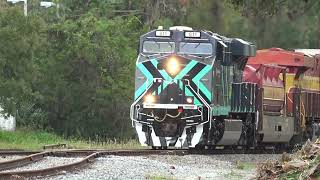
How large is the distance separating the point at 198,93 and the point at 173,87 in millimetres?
698

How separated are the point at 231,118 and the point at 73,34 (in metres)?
15.6

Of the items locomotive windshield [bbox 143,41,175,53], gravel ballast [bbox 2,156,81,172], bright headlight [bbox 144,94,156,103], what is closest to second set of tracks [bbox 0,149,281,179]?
gravel ballast [bbox 2,156,81,172]

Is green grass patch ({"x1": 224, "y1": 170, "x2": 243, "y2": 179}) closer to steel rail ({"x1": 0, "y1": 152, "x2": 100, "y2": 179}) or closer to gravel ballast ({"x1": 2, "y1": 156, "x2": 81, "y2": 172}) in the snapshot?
steel rail ({"x1": 0, "y1": 152, "x2": 100, "y2": 179})

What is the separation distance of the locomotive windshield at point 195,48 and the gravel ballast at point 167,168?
10.3ft

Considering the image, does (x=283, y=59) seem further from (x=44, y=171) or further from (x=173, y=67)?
(x=44, y=171)

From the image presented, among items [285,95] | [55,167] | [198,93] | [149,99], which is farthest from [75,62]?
[55,167]

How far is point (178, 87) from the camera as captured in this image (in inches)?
777

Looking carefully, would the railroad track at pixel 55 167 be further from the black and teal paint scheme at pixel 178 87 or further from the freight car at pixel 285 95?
the freight car at pixel 285 95

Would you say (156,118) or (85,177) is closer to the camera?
(85,177)

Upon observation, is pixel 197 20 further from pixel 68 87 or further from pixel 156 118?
pixel 68 87

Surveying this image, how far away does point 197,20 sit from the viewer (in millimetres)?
18062

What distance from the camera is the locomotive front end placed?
19.5 metres

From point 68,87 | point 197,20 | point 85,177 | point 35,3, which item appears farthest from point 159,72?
point 35,3

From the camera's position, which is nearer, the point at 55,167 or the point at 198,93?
the point at 55,167
